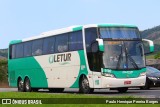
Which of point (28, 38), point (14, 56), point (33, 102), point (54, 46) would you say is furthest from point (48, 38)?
point (33, 102)

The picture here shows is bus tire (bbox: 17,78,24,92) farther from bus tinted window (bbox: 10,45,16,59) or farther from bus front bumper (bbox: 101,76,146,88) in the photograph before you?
bus front bumper (bbox: 101,76,146,88)

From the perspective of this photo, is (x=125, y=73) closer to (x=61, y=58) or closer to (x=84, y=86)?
(x=84, y=86)

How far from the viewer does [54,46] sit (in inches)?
1014

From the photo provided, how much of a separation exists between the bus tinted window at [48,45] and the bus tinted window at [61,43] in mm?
538

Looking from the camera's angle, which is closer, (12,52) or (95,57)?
(95,57)

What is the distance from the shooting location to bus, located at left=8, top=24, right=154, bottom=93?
21.8m

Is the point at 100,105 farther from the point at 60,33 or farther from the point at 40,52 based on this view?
the point at 40,52

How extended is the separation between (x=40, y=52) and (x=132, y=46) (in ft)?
23.0

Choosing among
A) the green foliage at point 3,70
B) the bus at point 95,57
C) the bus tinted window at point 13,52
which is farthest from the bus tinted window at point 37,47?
the green foliage at point 3,70

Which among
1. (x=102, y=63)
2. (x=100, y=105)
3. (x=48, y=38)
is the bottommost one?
(x=100, y=105)

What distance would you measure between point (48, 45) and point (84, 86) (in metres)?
4.56

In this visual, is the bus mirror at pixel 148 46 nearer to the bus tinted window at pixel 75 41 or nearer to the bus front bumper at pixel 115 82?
the bus front bumper at pixel 115 82

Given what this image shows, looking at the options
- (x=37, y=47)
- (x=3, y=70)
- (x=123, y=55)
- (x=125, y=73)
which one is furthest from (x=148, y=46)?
(x=3, y=70)

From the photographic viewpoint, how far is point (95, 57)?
22078mm
